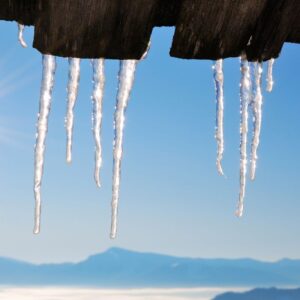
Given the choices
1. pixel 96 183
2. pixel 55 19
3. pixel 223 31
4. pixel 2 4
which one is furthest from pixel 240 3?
pixel 96 183

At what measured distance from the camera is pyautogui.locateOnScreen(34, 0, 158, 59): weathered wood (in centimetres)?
194

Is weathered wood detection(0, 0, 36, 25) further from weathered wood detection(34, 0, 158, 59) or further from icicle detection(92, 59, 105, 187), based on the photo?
icicle detection(92, 59, 105, 187)

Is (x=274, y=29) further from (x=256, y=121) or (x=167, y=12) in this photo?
(x=256, y=121)

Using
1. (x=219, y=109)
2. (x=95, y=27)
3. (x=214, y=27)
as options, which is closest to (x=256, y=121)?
(x=219, y=109)

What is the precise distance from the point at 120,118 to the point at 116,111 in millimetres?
57

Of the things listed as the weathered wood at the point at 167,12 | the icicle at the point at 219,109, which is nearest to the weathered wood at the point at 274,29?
the weathered wood at the point at 167,12

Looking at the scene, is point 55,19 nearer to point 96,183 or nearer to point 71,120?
point 96,183

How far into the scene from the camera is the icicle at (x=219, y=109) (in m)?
3.66

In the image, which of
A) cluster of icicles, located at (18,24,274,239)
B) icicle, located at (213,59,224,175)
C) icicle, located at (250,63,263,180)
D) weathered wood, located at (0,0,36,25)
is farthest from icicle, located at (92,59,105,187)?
weathered wood, located at (0,0,36,25)

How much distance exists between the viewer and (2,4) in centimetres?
203

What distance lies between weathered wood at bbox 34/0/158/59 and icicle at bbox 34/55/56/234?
1210mm

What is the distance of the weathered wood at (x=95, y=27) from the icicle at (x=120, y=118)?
0.95 meters

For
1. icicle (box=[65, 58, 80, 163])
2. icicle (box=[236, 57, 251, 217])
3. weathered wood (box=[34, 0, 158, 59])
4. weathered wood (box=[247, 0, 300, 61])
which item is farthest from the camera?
icicle (box=[65, 58, 80, 163])

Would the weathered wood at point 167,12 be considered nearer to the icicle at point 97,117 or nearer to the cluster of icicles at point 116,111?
the cluster of icicles at point 116,111
